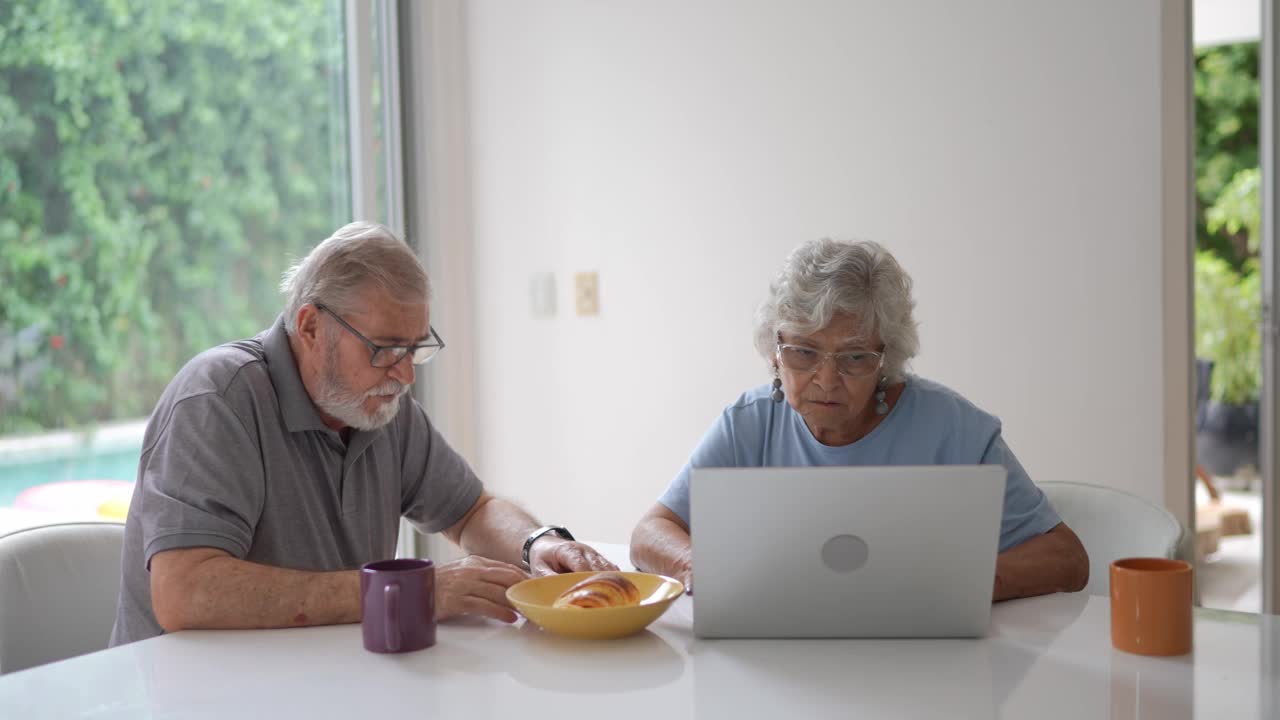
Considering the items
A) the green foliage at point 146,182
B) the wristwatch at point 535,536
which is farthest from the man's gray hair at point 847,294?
the green foliage at point 146,182

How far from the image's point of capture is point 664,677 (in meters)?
1.20

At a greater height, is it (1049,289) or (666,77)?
(666,77)

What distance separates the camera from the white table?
1101 mm

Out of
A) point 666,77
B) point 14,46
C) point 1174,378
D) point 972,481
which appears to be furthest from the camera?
point 666,77

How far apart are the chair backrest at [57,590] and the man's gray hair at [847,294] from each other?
115 centimetres

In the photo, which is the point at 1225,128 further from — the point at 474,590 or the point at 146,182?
the point at 474,590

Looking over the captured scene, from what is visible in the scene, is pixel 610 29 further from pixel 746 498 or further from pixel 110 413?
pixel 746 498

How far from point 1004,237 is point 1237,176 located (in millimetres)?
4592

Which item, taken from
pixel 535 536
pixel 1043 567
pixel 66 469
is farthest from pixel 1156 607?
pixel 66 469

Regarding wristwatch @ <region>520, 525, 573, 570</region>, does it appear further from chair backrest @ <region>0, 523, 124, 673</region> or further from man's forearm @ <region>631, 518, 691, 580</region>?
chair backrest @ <region>0, 523, 124, 673</region>

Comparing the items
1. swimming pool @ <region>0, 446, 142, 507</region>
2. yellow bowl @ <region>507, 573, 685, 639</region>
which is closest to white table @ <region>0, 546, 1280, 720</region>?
yellow bowl @ <region>507, 573, 685, 639</region>

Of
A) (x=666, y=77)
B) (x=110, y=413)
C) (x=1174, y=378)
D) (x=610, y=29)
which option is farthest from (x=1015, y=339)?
(x=110, y=413)

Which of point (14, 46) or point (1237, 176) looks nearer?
point (14, 46)

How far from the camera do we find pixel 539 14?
3.25 metres
